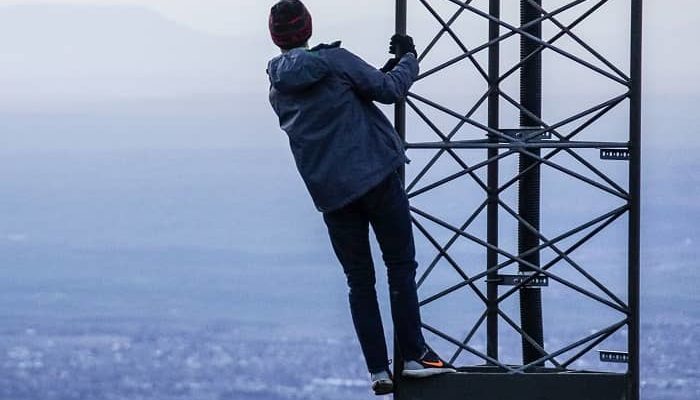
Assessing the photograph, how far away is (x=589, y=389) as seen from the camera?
905 cm

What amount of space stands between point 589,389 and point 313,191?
8.19 ft

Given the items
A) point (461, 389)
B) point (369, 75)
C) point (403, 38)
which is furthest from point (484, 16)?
point (461, 389)

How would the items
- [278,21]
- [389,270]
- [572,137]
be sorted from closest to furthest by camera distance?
[278,21]
[389,270]
[572,137]

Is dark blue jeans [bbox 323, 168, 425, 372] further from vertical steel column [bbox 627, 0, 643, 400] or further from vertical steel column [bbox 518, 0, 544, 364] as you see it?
vertical steel column [bbox 518, 0, 544, 364]

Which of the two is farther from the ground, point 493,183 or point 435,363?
point 493,183

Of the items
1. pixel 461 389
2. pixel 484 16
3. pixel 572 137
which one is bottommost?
pixel 461 389

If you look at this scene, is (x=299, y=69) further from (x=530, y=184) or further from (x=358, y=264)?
(x=530, y=184)

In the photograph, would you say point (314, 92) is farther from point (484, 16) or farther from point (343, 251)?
point (484, 16)

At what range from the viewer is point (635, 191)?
29.8 ft

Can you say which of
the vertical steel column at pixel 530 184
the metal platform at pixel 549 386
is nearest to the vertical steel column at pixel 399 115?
the metal platform at pixel 549 386

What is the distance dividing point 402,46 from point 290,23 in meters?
0.91

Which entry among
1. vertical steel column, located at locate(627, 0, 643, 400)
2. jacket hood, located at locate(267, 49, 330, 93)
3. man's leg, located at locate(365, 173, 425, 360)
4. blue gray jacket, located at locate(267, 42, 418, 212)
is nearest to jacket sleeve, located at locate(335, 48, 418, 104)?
blue gray jacket, located at locate(267, 42, 418, 212)

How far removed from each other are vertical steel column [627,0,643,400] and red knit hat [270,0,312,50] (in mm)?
2495

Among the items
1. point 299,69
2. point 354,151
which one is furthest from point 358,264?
point 299,69
